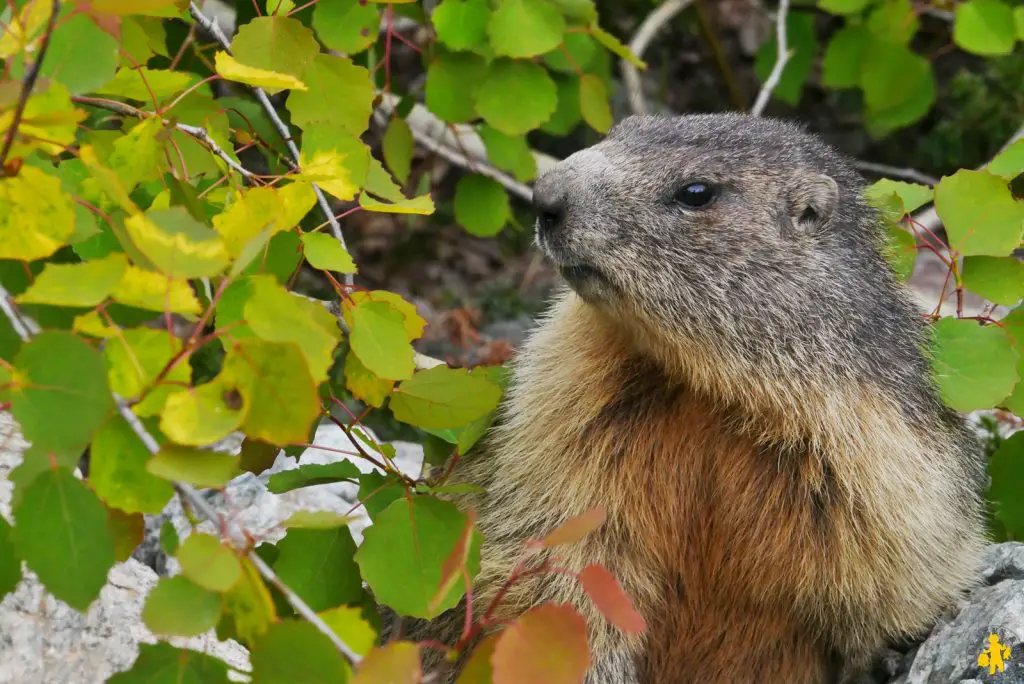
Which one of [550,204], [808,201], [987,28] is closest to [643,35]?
[987,28]

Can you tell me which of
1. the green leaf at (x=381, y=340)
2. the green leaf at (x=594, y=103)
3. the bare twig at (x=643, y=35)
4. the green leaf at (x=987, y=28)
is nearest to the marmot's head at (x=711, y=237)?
the green leaf at (x=381, y=340)

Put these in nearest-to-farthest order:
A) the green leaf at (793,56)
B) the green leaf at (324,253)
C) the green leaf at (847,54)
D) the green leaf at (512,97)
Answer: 1. the green leaf at (324,253)
2. the green leaf at (512,97)
3. the green leaf at (847,54)
4. the green leaf at (793,56)

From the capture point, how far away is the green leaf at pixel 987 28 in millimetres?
4703

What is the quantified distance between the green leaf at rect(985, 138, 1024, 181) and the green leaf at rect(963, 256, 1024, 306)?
0.27 m

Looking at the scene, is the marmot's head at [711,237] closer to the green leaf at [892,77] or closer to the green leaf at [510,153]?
the green leaf at [510,153]

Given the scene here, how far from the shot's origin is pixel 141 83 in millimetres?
2453

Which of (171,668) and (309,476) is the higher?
(171,668)

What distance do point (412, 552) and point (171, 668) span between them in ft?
2.05

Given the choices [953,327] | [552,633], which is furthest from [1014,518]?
[552,633]

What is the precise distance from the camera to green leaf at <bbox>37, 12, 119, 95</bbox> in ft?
6.49

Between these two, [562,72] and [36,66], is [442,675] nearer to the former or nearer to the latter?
[36,66]

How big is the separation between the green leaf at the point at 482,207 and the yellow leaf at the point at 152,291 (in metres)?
2.74

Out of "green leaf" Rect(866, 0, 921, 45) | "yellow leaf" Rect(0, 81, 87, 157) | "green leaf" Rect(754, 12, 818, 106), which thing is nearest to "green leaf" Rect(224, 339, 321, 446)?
"yellow leaf" Rect(0, 81, 87, 157)

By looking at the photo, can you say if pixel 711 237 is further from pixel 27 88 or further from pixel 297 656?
pixel 27 88
